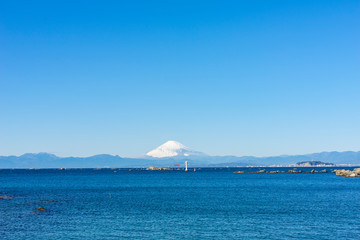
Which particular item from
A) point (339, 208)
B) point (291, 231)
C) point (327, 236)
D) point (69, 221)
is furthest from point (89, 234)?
point (339, 208)

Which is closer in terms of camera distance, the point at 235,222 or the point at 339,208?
the point at 235,222

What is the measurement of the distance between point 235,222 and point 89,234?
789 inches

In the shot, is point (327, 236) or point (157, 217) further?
point (157, 217)

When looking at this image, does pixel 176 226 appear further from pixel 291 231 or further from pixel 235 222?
pixel 291 231

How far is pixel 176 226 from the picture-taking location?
50.0 metres

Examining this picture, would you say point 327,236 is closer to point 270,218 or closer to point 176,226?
point 270,218

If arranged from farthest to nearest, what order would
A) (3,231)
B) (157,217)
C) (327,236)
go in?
(157,217)
(3,231)
(327,236)

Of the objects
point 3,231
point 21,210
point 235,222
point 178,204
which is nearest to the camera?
point 3,231

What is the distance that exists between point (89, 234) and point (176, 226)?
1144 centimetres

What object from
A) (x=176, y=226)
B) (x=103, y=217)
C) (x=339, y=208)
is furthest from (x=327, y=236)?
(x=103, y=217)

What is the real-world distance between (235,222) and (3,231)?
30519mm

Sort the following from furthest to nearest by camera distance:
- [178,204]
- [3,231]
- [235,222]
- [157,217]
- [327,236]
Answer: [178,204]
[157,217]
[235,222]
[3,231]
[327,236]

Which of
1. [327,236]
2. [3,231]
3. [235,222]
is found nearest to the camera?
[327,236]

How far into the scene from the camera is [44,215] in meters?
59.1
